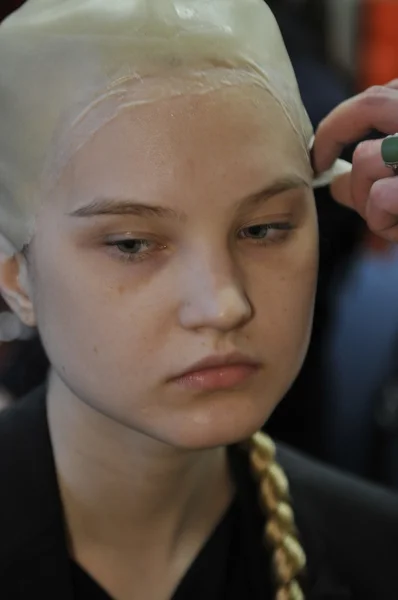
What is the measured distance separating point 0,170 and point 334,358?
89 centimetres

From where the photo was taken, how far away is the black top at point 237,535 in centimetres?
82

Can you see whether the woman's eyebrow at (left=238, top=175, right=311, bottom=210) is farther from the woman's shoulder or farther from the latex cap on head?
the woman's shoulder

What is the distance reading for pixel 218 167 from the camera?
2.27ft

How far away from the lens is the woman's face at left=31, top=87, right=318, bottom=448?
686 millimetres

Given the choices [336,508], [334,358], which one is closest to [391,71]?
[334,358]

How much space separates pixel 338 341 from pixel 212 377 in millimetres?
864

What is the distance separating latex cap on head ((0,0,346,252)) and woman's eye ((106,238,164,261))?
83mm

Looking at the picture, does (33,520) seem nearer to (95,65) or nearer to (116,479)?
(116,479)

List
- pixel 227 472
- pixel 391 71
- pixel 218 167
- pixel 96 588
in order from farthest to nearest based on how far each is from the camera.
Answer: pixel 391 71 < pixel 227 472 < pixel 96 588 < pixel 218 167

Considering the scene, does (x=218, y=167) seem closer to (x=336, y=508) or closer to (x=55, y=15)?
(x=55, y=15)

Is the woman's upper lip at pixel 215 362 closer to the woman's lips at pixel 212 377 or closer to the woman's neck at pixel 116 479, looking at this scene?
the woman's lips at pixel 212 377

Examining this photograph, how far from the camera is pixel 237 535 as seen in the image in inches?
37.3

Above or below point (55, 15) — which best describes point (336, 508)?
below

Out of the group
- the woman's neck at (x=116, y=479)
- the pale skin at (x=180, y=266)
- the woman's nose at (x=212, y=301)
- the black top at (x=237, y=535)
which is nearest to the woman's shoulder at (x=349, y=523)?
the black top at (x=237, y=535)
